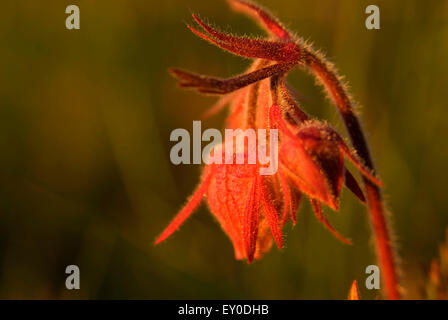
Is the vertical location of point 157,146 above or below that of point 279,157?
above

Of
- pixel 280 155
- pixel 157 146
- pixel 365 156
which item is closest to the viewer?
pixel 280 155

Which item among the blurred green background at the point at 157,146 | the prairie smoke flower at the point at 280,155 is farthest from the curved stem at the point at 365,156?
A: the blurred green background at the point at 157,146

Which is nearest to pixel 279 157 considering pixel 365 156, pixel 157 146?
pixel 365 156

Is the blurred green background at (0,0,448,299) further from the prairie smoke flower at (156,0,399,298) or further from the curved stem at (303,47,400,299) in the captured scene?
the prairie smoke flower at (156,0,399,298)

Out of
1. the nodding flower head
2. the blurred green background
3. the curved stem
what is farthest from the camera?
the blurred green background

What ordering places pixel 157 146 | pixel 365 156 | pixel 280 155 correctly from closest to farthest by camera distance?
pixel 280 155, pixel 365 156, pixel 157 146

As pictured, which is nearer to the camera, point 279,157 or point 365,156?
point 279,157

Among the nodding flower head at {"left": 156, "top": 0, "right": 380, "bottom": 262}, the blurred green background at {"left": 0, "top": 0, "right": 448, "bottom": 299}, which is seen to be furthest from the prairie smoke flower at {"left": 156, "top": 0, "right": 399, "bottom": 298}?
the blurred green background at {"left": 0, "top": 0, "right": 448, "bottom": 299}

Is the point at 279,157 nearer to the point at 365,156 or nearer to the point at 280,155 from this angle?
the point at 280,155
